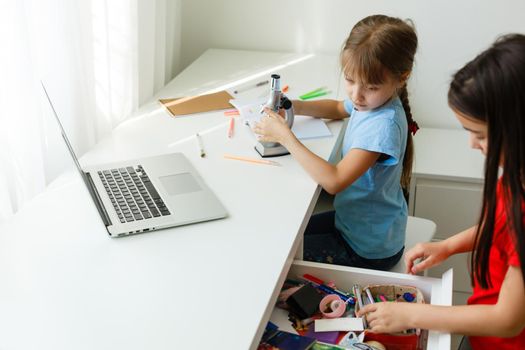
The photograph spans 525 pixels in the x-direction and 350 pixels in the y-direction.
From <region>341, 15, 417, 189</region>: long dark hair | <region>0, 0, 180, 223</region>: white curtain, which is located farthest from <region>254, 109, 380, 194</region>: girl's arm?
<region>0, 0, 180, 223</region>: white curtain

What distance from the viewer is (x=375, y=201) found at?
1.73 m

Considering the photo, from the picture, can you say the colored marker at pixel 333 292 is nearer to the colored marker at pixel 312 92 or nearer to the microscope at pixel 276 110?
the microscope at pixel 276 110

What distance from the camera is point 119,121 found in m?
2.02

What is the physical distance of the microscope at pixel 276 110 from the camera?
1713mm

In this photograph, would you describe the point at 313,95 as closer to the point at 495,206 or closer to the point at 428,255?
the point at 428,255

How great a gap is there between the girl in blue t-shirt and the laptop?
26 centimetres

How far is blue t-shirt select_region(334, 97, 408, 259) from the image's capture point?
5.39 feet

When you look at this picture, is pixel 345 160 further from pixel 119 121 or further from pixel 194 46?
pixel 194 46

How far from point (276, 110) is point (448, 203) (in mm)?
910

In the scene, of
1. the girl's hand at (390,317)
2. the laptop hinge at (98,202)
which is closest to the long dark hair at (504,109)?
the girl's hand at (390,317)

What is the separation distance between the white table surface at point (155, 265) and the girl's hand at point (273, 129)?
57 mm

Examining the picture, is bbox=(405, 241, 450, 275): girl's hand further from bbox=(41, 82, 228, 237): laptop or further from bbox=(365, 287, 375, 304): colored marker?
bbox=(41, 82, 228, 237): laptop

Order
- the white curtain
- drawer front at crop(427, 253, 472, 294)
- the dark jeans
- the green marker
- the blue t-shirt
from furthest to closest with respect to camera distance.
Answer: drawer front at crop(427, 253, 472, 294) < the green marker < the dark jeans < the blue t-shirt < the white curtain

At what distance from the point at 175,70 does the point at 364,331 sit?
1.64 m
